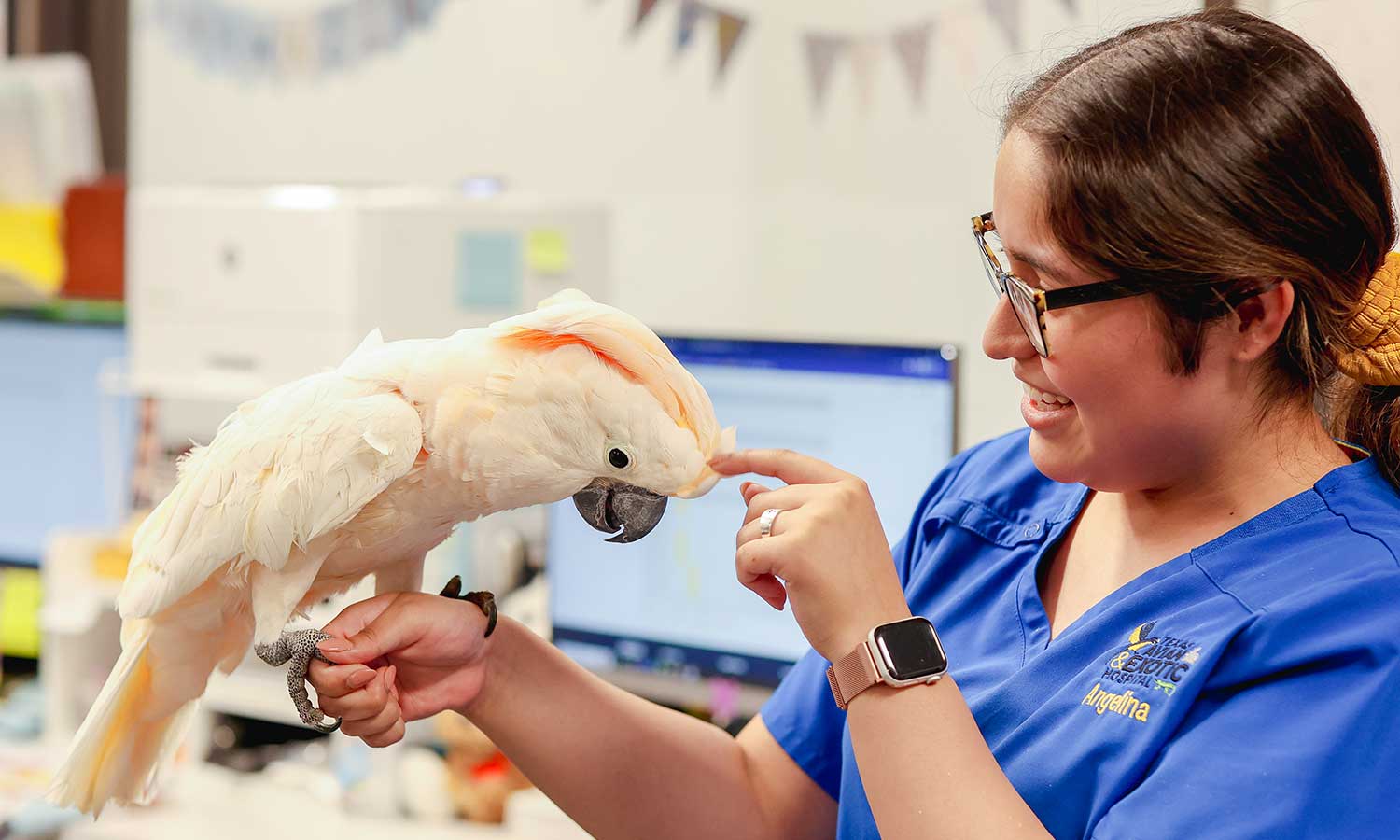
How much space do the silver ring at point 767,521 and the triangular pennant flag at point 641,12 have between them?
5.59 feet

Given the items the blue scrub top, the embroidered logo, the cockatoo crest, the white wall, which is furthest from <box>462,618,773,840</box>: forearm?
the white wall

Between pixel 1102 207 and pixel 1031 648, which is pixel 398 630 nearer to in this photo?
pixel 1031 648

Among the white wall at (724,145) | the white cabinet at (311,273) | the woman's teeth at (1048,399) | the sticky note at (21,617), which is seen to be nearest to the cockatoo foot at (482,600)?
the woman's teeth at (1048,399)

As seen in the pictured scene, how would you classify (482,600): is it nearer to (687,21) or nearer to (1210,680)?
(1210,680)

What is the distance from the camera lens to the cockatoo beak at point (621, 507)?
0.87 m

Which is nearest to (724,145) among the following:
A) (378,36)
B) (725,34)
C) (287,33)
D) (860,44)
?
(725,34)

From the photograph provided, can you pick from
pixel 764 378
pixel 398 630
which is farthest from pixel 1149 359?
pixel 764 378

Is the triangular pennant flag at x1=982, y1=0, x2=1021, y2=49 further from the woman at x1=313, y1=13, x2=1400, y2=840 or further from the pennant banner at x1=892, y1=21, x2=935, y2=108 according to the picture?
the woman at x1=313, y1=13, x2=1400, y2=840

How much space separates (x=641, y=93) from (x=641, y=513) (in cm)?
159

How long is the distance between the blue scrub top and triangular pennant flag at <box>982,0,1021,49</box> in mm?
1212

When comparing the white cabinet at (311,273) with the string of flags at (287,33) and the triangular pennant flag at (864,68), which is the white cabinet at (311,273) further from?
the string of flags at (287,33)

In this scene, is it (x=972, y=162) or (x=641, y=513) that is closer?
(x=641, y=513)

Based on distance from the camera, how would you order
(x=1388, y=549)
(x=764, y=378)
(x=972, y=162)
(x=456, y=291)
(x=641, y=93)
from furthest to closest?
(x=641, y=93) < (x=972, y=162) < (x=456, y=291) < (x=764, y=378) < (x=1388, y=549)

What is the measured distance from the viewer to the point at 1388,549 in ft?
2.41
